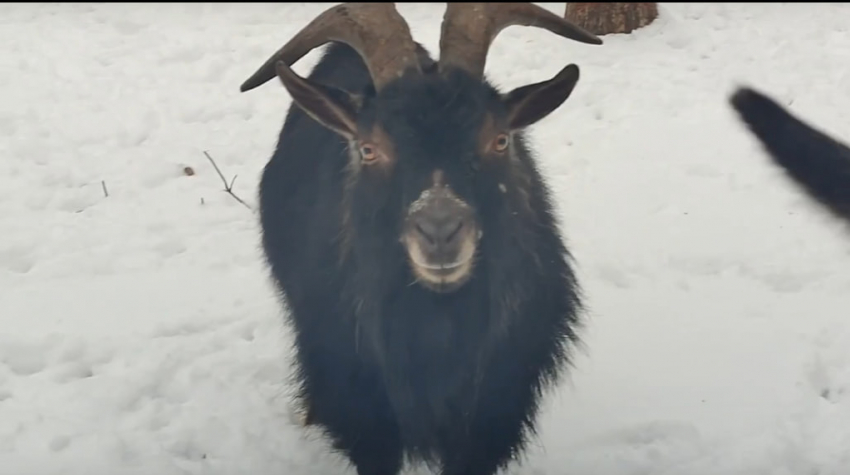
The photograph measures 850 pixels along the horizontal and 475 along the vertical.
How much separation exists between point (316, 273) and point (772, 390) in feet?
8.18

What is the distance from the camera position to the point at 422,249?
2.82 meters

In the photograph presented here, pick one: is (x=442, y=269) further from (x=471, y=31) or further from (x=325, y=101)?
(x=471, y=31)

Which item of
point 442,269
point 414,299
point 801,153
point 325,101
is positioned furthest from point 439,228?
point 801,153

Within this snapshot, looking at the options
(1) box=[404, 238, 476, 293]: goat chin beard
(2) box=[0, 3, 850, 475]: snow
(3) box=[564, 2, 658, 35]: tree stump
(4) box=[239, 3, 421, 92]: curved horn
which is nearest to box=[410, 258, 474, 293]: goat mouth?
(1) box=[404, 238, 476, 293]: goat chin beard

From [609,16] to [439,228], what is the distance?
22.2 feet

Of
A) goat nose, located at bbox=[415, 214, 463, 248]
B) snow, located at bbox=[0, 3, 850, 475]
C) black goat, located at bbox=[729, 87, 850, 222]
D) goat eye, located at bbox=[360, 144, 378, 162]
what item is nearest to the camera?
black goat, located at bbox=[729, 87, 850, 222]

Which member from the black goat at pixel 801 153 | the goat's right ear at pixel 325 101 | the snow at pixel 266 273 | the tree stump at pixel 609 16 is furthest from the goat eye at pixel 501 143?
the tree stump at pixel 609 16

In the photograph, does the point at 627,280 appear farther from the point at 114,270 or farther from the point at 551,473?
the point at 114,270

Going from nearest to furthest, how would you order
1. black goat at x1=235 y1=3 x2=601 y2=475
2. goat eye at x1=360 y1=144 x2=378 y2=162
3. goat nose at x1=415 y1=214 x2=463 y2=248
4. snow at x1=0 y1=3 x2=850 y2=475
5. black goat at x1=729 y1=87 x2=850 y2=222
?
black goat at x1=729 y1=87 x2=850 y2=222, goat nose at x1=415 y1=214 x2=463 y2=248, black goat at x1=235 y1=3 x2=601 y2=475, goat eye at x1=360 y1=144 x2=378 y2=162, snow at x1=0 y1=3 x2=850 y2=475

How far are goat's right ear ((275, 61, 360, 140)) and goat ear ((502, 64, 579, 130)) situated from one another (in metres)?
0.56

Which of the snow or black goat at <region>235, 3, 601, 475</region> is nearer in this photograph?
black goat at <region>235, 3, 601, 475</region>

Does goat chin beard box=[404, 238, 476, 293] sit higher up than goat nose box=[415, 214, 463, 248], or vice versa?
goat nose box=[415, 214, 463, 248]

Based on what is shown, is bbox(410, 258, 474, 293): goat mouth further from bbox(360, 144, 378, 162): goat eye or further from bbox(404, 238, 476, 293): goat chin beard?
bbox(360, 144, 378, 162): goat eye

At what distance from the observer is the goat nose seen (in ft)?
9.12
